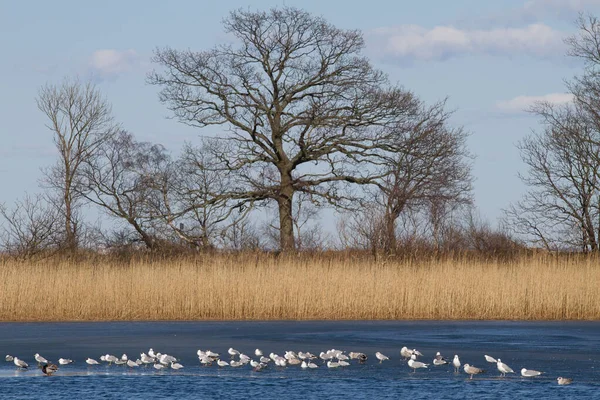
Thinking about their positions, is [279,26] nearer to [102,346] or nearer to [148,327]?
[148,327]

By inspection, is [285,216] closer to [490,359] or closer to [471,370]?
[490,359]

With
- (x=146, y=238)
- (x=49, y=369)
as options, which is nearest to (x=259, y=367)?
(x=49, y=369)

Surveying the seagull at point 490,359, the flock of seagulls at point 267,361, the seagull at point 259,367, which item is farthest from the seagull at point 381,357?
the seagull at point 259,367

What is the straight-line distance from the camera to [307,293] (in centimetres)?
2241

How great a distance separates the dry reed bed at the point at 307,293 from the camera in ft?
72.5

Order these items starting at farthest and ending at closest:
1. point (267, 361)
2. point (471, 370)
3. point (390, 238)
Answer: point (390, 238), point (267, 361), point (471, 370)

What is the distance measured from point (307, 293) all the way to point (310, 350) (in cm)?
693

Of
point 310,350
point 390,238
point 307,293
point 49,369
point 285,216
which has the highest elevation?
point 285,216

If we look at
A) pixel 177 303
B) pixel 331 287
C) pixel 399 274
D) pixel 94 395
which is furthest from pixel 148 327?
pixel 94 395

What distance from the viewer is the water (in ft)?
37.3

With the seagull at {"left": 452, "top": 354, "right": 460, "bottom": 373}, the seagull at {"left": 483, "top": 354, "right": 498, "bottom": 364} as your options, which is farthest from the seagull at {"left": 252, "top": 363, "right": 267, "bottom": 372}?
the seagull at {"left": 483, "top": 354, "right": 498, "bottom": 364}

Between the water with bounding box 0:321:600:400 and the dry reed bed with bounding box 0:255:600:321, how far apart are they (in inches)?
51.8

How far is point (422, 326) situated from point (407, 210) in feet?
51.9

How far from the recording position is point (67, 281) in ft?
74.2
